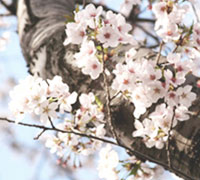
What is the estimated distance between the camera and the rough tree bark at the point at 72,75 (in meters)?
0.98

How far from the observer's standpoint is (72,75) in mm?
1348

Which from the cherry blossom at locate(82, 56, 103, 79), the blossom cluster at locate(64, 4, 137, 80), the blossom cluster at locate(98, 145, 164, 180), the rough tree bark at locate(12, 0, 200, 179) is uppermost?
the blossom cluster at locate(64, 4, 137, 80)

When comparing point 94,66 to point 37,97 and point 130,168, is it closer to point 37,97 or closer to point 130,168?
point 37,97

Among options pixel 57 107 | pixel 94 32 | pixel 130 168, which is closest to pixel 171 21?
pixel 94 32

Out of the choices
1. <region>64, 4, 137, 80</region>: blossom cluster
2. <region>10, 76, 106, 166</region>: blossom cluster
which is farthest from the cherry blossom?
<region>10, 76, 106, 166</region>: blossom cluster

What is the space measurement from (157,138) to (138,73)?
0.31 meters

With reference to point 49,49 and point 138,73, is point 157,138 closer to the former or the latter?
point 138,73

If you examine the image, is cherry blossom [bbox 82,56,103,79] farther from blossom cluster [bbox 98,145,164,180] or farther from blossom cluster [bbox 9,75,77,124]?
blossom cluster [bbox 98,145,164,180]

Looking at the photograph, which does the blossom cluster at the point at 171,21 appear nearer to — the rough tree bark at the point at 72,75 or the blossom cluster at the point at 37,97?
the rough tree bark at the point at 72,75

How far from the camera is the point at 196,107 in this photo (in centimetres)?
100

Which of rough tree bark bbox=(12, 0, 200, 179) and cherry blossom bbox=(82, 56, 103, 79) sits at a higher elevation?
cherry blossom bbox=(82, 56, 103, 79)

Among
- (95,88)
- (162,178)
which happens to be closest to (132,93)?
(95,88)

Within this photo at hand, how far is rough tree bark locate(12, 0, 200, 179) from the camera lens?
3.21 feet

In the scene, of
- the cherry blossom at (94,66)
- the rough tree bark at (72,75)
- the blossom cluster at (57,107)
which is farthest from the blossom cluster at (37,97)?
the rough tree bark at (72,75)
